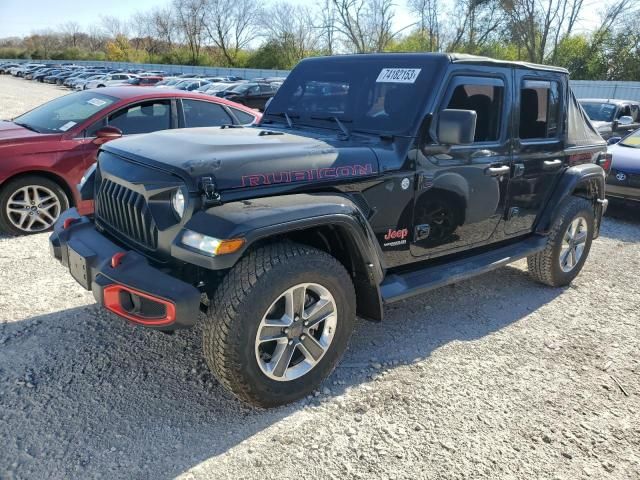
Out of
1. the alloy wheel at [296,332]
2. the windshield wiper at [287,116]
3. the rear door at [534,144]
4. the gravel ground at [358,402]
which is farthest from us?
the rear door at [534,144]

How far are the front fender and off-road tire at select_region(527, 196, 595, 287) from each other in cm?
234

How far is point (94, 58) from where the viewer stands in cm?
7850

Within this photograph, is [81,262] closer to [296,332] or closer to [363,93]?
[296,332]

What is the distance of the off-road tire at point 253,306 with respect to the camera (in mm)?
2609

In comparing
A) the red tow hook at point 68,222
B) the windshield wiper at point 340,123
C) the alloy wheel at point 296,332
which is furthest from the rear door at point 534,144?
the red tow hook at point 68,222

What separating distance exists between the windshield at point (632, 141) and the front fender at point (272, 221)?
738cm

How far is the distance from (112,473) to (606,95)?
2772cm

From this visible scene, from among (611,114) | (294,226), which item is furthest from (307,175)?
(611,114)

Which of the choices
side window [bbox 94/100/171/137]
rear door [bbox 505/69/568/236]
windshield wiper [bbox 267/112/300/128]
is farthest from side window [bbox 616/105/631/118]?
windshield wiper [bbox 267/112/300/128]

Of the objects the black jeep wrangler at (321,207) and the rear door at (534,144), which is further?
the rear door at (534,144)

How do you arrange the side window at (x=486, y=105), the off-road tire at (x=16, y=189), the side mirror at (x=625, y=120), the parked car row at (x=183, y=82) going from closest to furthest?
the side window at (x=486, y=105) < the off-road tire at (x=16, y=189) < the side mirror at (x=625, y=120) < the parked car row at (x=183, y=82)

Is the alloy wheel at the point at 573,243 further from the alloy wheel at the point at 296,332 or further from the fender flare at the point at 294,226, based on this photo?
the alloy wheel at the point at 296,332

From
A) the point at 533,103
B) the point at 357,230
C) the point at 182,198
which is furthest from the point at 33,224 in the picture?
the point at 533,103

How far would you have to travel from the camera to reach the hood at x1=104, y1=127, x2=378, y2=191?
2.72 m
